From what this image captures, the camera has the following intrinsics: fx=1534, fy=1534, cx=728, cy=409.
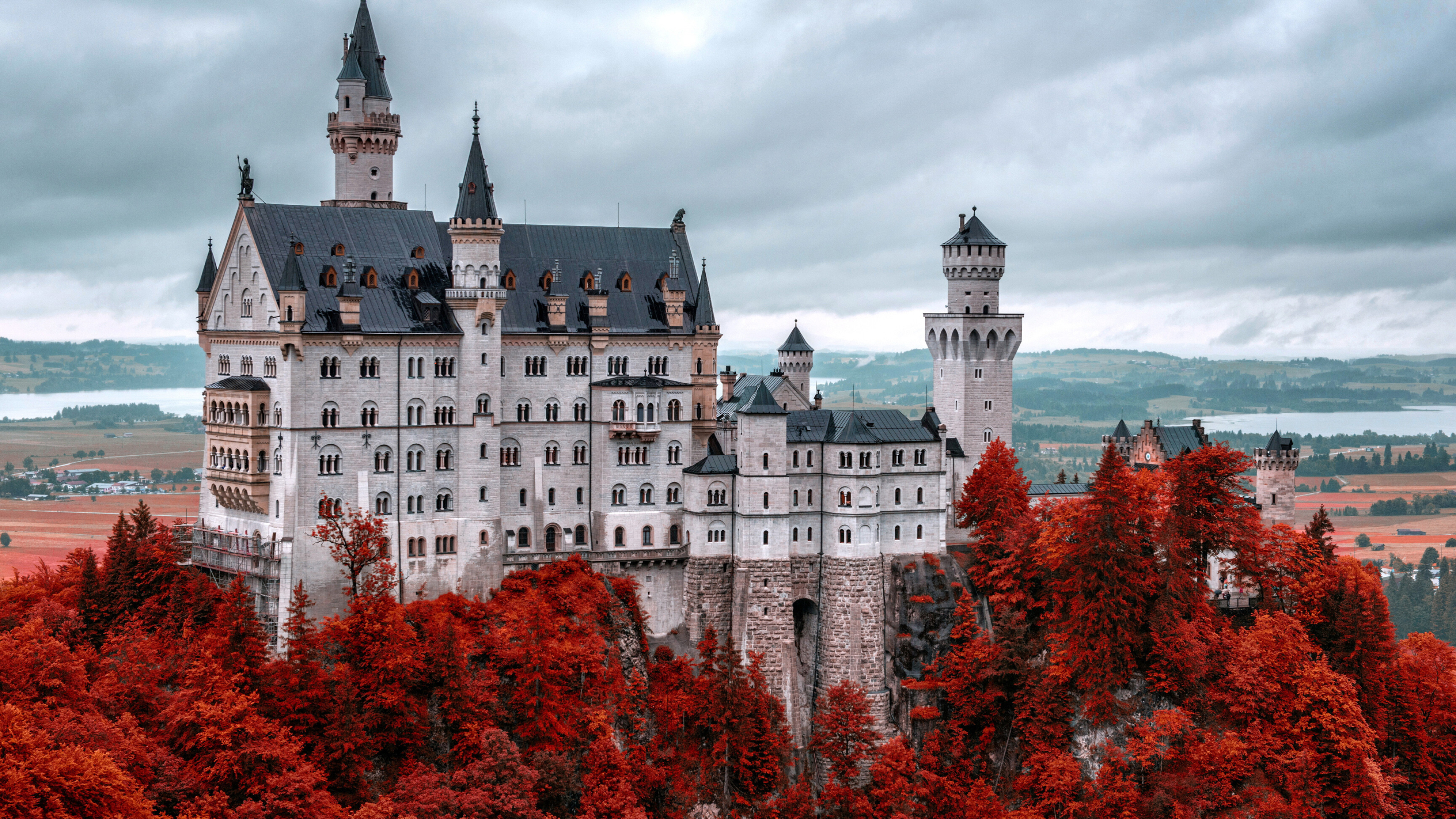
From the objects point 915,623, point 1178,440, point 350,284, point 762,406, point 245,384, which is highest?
point 350,284

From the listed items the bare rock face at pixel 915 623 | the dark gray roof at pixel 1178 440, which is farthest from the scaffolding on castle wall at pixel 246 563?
the dark gray roof at pixel 1178 440

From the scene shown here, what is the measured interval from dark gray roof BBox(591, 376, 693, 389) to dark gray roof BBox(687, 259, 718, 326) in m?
4.61

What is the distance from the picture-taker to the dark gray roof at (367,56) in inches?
3964

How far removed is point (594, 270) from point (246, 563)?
28.9 m

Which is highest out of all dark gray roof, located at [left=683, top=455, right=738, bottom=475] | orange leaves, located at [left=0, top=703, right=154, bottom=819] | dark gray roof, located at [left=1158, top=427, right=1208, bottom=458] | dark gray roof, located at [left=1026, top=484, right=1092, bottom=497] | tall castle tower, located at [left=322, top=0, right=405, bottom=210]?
tall castle tower, located at [left=322, top=0, right=405, bottom=210]

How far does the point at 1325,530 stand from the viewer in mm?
106125

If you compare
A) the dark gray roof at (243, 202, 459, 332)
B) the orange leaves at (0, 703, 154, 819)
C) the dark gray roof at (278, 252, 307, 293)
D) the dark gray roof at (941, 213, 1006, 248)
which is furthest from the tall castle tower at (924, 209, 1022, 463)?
the orange leaves at (0, 703, 154, 819)

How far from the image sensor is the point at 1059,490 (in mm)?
115688

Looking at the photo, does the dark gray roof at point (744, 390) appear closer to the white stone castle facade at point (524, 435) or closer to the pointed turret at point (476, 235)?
the white stone castle facade at point (524, 435)

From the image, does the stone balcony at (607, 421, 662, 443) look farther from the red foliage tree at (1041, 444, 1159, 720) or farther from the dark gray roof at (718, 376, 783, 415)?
the red foliage tree at (1041, 444, 1159, 720)

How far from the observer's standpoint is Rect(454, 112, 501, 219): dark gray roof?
9444 centimetres

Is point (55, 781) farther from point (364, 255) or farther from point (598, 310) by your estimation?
point (598, 310)

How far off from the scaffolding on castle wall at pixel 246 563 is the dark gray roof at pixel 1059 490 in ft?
178

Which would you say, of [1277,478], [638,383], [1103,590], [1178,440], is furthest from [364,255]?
[1277,478]
